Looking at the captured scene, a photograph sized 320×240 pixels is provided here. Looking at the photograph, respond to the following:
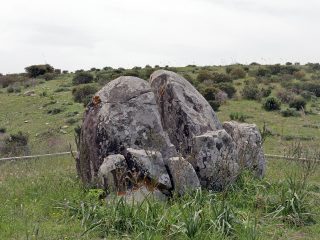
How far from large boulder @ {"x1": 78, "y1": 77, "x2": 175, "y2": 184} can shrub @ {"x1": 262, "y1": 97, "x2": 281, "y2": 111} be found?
851 inches

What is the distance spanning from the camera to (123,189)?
10656 mm

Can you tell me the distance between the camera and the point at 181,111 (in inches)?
504

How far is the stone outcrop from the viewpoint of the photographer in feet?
36.3

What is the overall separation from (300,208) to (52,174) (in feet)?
19.9

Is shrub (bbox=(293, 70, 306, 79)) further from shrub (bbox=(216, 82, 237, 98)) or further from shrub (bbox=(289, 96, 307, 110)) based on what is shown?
shrub (bbox=(289, 96, 307, 110))

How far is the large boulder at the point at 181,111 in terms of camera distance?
41.8 feet

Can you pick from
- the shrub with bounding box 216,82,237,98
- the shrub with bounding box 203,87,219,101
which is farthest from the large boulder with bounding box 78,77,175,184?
the shrub with bounding box 216,82,237,98

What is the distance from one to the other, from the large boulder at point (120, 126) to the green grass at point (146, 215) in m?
0.70

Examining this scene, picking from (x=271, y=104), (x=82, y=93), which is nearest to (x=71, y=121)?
(x=82, y=93)

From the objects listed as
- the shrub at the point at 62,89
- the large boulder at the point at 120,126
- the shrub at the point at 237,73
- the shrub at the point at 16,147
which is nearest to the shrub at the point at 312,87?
the shrub at the point at 237,73

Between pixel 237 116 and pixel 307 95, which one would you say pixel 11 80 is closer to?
pixel 307 95

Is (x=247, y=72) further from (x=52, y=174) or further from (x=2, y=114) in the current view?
(x=52, y=174)

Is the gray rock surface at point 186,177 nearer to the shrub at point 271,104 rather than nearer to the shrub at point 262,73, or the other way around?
the shrub at point 271,104

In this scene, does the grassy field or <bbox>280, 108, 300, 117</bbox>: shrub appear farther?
<bbox>280, 108, 300, 117</bbox>: shrub
